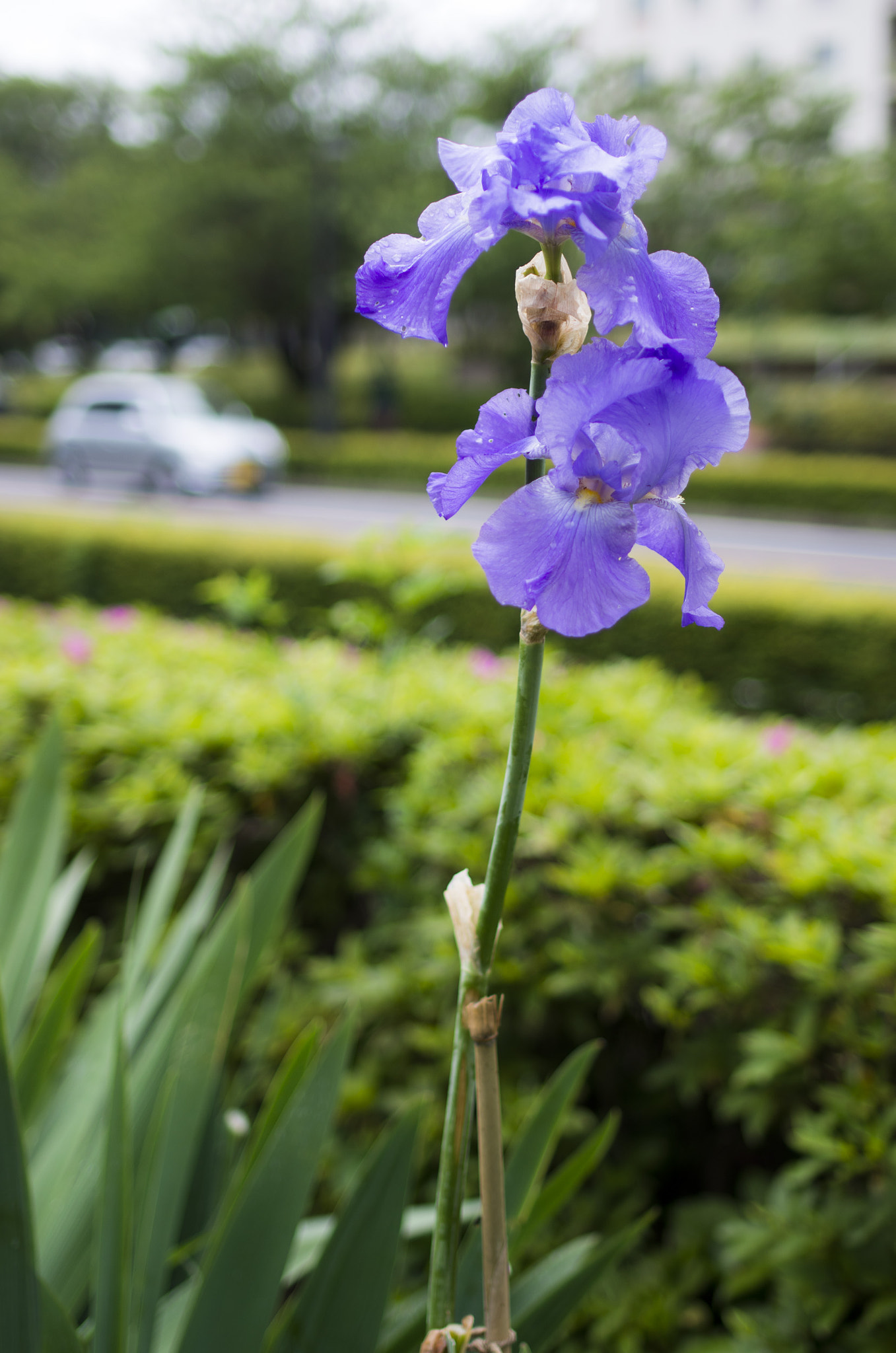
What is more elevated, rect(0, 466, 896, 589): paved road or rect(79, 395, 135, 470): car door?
rect(79, 395, 135, 470): car door

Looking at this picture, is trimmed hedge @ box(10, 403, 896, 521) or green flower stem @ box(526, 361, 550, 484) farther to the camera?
trimmed hedge @ box(10, 403, 896, 521)

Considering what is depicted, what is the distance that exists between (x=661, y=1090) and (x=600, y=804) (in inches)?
20.5

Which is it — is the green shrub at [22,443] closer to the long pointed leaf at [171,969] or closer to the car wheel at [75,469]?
the car wheel at [75,469]

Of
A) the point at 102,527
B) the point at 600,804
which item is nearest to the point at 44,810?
the point at 600,804

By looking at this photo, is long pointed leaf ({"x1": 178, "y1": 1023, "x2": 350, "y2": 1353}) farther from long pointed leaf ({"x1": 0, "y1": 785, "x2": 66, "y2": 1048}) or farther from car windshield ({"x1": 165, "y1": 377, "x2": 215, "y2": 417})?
car windshield ({"x1": 165, "y1": 377, "x2": 215, "y2": 417})

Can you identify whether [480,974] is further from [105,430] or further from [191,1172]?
[105,430]

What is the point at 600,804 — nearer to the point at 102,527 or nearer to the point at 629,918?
the point at 629,918

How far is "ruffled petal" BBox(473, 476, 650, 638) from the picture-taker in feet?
1.61

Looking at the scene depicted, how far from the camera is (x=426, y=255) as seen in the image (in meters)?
0.54

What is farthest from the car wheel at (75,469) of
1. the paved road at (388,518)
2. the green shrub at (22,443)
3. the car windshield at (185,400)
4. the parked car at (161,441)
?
the green shrub at (22,443)

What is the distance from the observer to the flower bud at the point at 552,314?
505mm

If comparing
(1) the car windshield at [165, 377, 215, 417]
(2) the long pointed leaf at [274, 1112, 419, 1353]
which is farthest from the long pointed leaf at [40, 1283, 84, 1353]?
(1) the car windshield at [165, 377, 215, 417]

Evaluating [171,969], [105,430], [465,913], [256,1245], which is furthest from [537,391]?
[105,430]

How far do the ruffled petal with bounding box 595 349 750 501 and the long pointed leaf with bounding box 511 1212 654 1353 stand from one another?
0.68m
